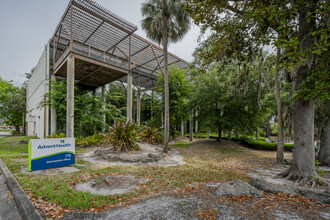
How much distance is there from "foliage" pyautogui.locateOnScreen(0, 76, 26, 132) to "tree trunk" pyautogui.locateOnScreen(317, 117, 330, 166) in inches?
1336

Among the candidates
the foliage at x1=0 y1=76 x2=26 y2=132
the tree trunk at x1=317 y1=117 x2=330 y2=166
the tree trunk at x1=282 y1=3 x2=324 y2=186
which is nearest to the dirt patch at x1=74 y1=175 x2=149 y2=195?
the tree trunk at x1=282 y1=3 x2=324 y2=186

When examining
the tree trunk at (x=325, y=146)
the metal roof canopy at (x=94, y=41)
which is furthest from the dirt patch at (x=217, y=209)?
the metal roof canopy at (x=94, y=41)

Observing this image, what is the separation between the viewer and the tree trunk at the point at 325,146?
22.9 feet

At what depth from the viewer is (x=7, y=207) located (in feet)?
10.0

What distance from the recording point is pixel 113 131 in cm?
838

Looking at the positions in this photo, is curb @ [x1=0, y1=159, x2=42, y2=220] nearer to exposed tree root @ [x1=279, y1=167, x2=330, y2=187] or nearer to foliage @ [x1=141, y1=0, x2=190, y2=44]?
exposed tree root @ [x1=279, y1=167, x2=330, y2=187]

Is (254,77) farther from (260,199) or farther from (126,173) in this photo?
(126,173)

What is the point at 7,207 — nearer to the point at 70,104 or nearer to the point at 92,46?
the point at 70,104

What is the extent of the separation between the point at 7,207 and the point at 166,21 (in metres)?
9.92

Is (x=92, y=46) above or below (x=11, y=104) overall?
above

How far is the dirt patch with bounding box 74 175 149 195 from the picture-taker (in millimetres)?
3832

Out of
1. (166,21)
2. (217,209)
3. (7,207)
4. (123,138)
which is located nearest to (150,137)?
(123,138)

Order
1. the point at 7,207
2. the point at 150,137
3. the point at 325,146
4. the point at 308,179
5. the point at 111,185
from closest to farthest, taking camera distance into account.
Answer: the point at 7,207 < the point at 111,185 < the point at 308,179 < the point at 325,146 < the point at 150,137

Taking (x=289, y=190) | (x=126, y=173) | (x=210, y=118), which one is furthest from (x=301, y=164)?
(x=210, y=118)
